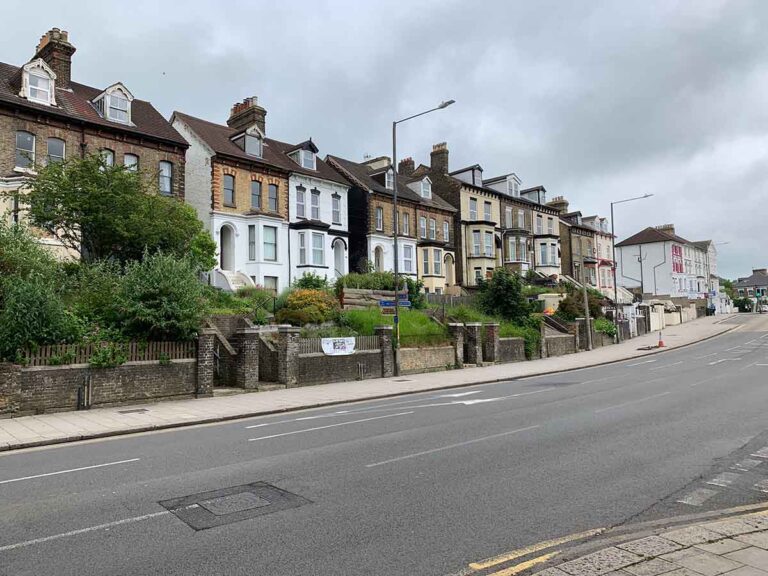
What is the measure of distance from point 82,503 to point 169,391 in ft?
32.5

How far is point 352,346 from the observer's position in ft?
72.0

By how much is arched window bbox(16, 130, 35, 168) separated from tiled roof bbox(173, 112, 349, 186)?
908cm

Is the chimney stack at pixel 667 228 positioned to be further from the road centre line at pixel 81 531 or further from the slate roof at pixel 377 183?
the road centre line at pixel 81 531

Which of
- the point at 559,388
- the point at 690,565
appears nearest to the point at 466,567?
the point at 690,565

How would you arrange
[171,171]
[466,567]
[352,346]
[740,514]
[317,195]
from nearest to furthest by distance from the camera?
1. [466,567]
2. [740,514]
3. [352,346]
4. [171,171]
5. [317,195]

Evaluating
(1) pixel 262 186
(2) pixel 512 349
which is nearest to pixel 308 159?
(1) pixel 262 186

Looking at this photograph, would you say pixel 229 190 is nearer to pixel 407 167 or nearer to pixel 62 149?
pixel 62 149

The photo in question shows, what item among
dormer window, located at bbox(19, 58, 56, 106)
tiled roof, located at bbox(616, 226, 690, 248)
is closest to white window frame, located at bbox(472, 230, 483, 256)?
dormer window, located at bbox(19, 58, 56, 106)

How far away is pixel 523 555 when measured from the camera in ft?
15.8

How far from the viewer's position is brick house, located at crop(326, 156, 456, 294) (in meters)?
40.1

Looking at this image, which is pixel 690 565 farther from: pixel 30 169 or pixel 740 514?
pixel 30 169

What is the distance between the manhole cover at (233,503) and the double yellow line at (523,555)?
289 cm

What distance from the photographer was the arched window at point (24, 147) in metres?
24.7

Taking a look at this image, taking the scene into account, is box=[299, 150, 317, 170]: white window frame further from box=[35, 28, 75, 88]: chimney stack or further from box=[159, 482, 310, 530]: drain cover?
box=[159, 482, 310, 530]: drain cover
